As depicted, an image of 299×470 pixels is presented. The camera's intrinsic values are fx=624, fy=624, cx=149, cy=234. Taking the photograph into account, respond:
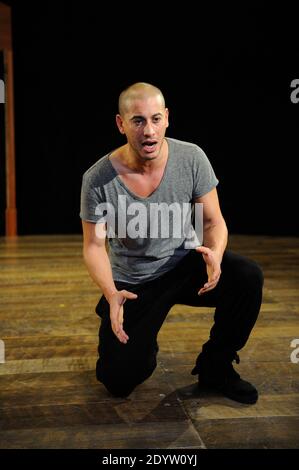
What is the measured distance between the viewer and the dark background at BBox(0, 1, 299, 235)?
4.66 metres

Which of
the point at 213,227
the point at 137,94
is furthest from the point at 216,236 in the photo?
the point at 137,94

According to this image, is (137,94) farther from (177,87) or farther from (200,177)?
(177,87)

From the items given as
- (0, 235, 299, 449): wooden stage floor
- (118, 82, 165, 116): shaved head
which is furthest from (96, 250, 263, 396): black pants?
(118, 82, 165, 116): shaved head

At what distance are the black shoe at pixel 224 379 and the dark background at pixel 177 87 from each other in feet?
10.5

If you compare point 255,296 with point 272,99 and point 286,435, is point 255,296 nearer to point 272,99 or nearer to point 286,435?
point 286,435

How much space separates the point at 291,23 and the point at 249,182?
121 centimetres

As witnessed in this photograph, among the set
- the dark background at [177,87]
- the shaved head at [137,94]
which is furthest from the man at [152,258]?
the dark background at [177,87]

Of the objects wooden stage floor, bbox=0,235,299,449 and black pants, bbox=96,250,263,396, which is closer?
wooden stage floor, bbox=0,235,299,449

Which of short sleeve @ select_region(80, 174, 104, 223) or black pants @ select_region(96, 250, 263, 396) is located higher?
short sleeve @ select_region(80, 174, 104, 223)

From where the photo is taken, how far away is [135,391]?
187 cm

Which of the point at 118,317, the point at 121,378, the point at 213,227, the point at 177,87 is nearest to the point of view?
the point at 118,317

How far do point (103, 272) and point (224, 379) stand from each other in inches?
18.7

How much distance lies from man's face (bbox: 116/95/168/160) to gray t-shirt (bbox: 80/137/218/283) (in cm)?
10

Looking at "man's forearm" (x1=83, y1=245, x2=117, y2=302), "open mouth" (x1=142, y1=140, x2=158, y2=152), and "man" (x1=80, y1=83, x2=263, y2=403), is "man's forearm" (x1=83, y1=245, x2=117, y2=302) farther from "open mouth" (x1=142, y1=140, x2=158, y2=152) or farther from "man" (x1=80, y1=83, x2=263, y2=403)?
"open mouth" (x1=142, y1=140, x2=158, y2=152)
